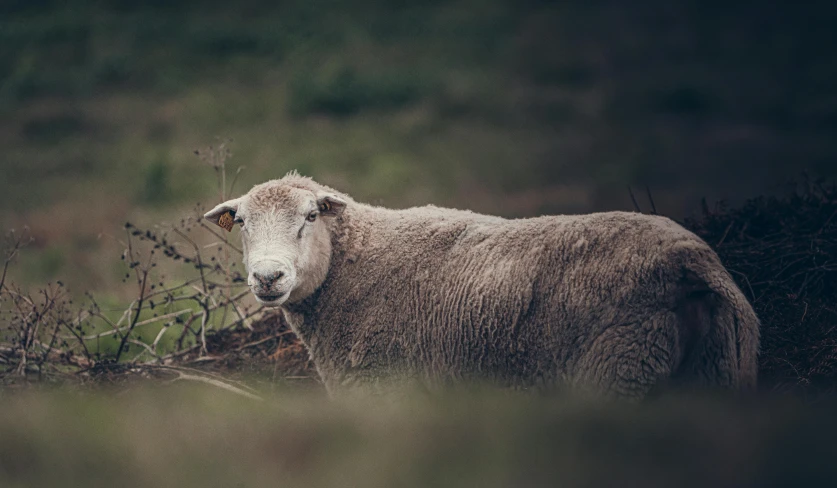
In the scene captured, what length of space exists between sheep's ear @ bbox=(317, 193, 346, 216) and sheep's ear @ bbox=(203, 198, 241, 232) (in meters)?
0.65

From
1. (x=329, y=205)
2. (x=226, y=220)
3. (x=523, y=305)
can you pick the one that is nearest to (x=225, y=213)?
(x=226, y=220)

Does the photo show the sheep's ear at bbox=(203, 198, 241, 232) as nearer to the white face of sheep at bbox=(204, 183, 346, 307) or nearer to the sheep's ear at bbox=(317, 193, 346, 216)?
the white face of sheep at bbox=(204, 183, 346, 307)

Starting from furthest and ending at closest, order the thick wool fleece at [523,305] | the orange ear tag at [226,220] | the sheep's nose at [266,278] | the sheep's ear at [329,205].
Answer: the orange ear tag at [226,220], the sheep's ear at [329,205], the sheep's nose at [266,278], the thick wool fleece at [523,305]

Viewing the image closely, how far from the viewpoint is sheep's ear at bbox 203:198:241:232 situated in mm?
6777

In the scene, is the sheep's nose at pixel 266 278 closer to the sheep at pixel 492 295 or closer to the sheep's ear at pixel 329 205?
the sheep at pixel 492 295

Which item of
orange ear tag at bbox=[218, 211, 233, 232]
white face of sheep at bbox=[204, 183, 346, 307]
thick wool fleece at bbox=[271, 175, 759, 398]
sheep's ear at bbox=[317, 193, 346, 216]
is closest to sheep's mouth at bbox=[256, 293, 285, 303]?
white face of sheep at bbox=[204, 183, 346, 307]

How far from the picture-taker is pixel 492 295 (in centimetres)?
591

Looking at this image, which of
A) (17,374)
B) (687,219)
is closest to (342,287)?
(17,374)

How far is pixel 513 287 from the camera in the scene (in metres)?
5.80

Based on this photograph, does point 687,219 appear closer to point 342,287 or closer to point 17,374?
point 342,287

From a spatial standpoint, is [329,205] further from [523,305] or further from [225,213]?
Result: [523,305]

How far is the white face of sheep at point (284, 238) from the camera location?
5.93m

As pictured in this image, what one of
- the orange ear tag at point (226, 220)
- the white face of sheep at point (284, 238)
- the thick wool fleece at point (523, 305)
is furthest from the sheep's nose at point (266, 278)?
the orange ear tag at point (226, 220)

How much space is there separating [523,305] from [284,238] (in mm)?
1853
